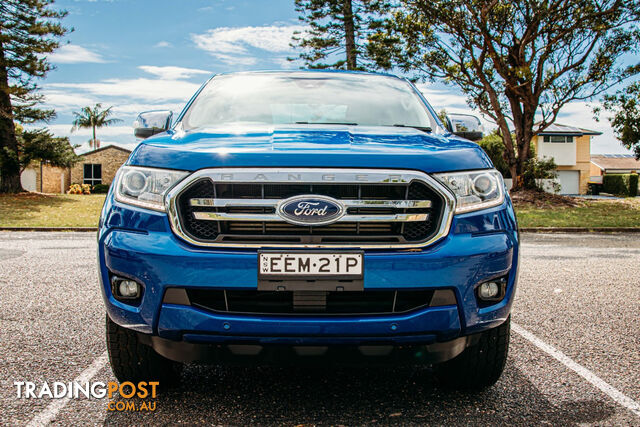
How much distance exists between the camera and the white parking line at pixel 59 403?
95.5 inches

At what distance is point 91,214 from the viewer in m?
18.4

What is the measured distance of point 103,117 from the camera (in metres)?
75.2

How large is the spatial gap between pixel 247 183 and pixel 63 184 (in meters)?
52.3

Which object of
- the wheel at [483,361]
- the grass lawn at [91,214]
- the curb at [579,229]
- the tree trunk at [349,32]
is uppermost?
the tree trunk at [349,32]

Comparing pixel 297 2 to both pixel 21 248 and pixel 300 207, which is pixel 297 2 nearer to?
pixel 21 248

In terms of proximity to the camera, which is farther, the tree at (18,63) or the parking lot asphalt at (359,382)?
the tree at (18,63)

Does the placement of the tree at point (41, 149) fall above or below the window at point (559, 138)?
below

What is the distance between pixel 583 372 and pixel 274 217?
209 cm

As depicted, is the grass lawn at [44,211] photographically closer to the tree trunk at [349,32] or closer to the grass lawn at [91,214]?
the grass lawn at [91,214]

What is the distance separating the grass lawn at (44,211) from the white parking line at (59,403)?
11680mm

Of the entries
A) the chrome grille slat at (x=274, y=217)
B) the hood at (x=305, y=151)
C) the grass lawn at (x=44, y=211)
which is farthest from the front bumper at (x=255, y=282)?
the grass lawn at (x=44, y=211)

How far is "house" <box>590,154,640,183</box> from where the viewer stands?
209ft

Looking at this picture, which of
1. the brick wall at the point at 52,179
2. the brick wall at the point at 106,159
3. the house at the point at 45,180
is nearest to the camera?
the house at the point at 45,180

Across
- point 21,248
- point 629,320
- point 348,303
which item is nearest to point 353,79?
point 348,303
